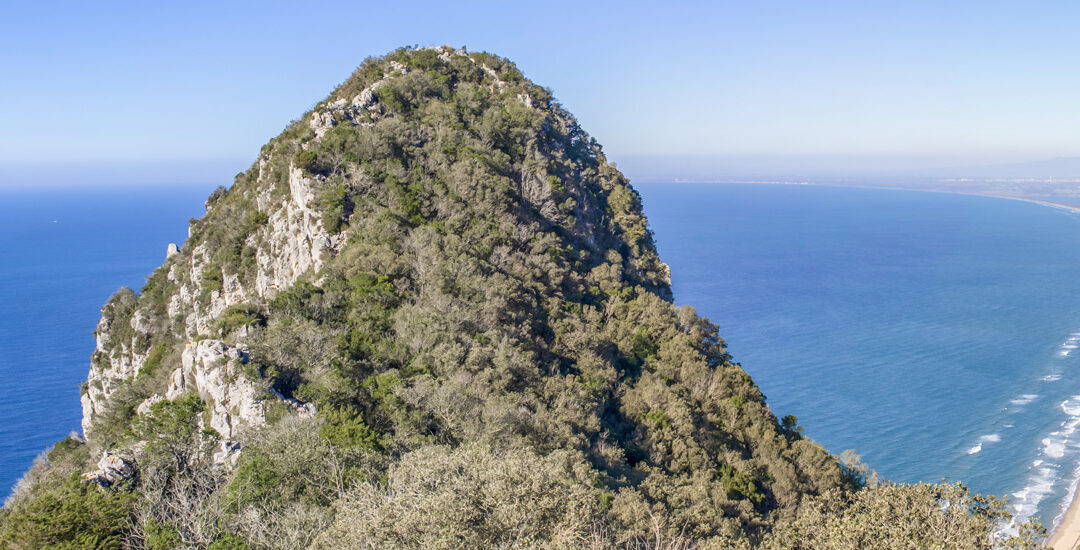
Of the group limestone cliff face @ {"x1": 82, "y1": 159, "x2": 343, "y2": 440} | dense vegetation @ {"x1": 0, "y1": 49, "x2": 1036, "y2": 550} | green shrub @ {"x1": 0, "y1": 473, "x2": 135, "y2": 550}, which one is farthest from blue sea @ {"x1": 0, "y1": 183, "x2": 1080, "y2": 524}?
green shrub @ {"x1": 0, "y1": 473, "x2": 135, "y2": 550}

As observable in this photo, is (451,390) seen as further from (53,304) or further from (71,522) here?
(53,304)

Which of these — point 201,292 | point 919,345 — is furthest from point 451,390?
point 919,345

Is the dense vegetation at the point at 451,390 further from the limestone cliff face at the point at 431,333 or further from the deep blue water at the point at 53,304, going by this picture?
the deep blue water at the point at 53,304

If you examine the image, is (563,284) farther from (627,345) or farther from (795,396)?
(795,396)

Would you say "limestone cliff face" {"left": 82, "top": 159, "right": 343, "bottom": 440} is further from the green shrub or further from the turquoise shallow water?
the turquoise shallow water

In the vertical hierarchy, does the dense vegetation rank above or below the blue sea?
above

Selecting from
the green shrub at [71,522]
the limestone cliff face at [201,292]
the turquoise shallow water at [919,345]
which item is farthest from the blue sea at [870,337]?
the green shrub at [71,522]

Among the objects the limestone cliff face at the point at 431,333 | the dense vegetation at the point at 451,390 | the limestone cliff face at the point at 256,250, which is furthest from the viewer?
the limestone cliff face at the point at 256,250
